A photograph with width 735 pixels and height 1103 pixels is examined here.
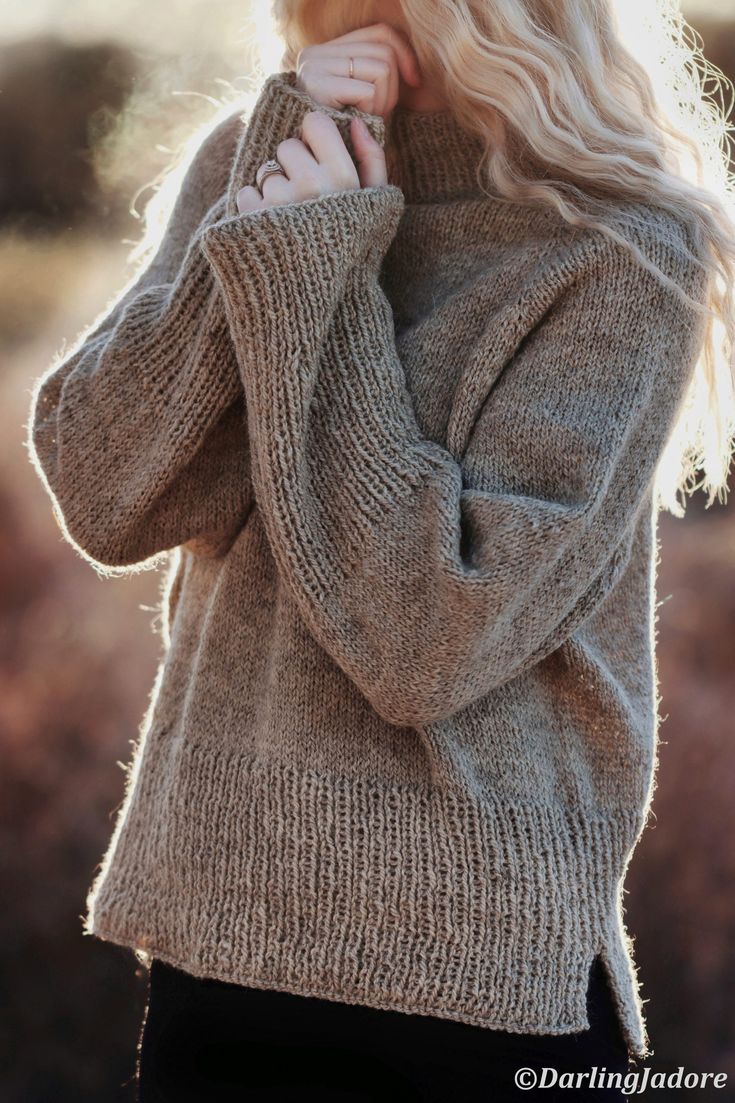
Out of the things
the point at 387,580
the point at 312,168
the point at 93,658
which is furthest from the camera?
the point at 93,658

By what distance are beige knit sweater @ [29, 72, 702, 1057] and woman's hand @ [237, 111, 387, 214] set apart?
0.02m

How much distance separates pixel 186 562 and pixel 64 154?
6.75ft

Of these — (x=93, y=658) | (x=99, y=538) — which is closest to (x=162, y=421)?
(x=99, y=538)

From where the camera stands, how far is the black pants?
1.06m

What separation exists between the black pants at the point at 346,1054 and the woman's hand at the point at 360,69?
913 mm

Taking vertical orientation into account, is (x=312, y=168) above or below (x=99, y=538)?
above

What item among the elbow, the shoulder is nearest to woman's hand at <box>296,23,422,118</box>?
the shoulder

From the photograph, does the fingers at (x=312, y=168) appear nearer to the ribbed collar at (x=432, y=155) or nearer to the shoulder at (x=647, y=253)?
the ribbed collar at (x=432, y=155)

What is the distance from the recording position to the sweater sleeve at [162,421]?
1157 millimetres

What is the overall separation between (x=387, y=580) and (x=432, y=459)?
0.12 m

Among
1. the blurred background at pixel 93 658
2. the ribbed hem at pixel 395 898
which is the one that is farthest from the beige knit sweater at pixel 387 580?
the blurred background at pixel 93 658

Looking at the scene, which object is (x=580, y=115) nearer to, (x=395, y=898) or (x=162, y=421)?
(x=162, y=421)

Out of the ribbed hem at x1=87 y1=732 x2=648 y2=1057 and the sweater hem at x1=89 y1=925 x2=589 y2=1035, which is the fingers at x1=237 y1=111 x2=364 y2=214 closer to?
the ribbed hem at x1=87 y1=732 x2=648 y2=1057

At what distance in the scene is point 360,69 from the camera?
1.24m
